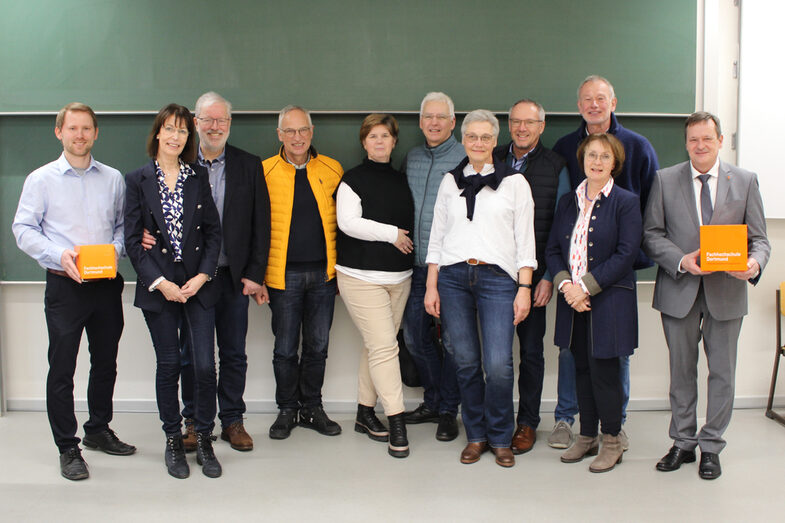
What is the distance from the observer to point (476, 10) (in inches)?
139

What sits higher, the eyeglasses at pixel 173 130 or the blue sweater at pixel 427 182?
the eyeglasses at pixel 173 130

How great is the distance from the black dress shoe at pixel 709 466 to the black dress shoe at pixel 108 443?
277 centimetres

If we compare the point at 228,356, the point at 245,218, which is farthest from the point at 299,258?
the point at 228,356

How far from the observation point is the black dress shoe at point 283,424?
3322mm

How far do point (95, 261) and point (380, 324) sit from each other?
52.9 inches

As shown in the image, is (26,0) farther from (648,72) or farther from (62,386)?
(648,72)

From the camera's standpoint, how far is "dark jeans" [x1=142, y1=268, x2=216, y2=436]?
2.80 m

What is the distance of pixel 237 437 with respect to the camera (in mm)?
3180

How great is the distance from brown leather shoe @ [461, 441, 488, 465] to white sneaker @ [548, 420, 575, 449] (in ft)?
1.37

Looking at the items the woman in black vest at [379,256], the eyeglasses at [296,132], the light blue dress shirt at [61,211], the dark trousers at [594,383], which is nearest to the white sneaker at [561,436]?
the dark trousers at [594,383]

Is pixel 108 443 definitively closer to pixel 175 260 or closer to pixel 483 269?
pixel 175 260

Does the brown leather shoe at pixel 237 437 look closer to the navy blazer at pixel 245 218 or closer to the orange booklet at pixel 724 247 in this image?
the navy blazer at pixel 245 218

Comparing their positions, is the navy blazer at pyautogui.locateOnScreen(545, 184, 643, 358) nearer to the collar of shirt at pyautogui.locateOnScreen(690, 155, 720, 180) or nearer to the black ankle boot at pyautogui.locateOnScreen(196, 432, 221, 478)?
the collar of shirt at pyautogui.locateOnScreen(690, 155, 720, 180)

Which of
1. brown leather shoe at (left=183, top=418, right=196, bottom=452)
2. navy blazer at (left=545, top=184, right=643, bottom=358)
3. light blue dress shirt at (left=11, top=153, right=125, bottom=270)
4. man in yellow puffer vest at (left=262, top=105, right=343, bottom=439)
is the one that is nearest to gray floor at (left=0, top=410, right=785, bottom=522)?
brown leather shoe at (left=183, top=418, right=196, bottom=452)
